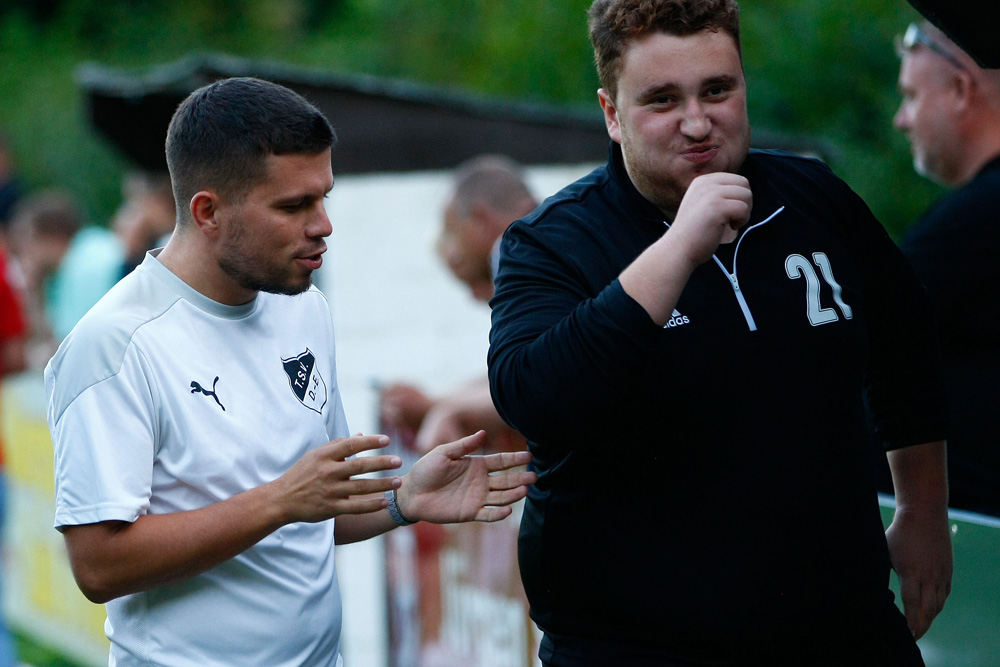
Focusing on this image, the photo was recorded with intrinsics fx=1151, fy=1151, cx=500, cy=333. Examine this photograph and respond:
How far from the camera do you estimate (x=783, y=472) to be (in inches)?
77.5

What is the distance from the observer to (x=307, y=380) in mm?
2365

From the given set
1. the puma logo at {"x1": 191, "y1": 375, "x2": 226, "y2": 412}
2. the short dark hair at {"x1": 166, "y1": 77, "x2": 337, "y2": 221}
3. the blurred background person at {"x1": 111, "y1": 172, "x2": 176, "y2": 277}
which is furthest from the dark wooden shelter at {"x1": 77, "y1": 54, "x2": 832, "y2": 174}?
the puma logo at {"x1": 191, "y1": 375, "x2": 226, "y2": 412}

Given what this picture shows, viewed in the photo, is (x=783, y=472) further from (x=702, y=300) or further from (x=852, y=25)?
(x=852, y=25)

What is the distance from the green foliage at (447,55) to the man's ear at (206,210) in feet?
16.8

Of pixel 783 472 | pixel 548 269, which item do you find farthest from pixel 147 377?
pixel 783 472

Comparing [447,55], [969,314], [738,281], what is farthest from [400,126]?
[447,55]

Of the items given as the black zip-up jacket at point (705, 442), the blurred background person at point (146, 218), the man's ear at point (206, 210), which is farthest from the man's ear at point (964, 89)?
the blurred background person at point (146, 218)

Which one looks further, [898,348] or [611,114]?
[898,348]

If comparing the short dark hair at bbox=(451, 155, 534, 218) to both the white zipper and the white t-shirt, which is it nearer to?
the white t-shirt

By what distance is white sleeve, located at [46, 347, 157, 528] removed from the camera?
2016 millimetres

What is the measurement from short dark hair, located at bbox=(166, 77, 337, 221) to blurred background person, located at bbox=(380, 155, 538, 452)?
1.88 m

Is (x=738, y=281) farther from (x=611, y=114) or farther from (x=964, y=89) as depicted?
(x=964, y=89)

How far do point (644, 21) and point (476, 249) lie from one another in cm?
248

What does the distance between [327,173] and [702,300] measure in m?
0.78
